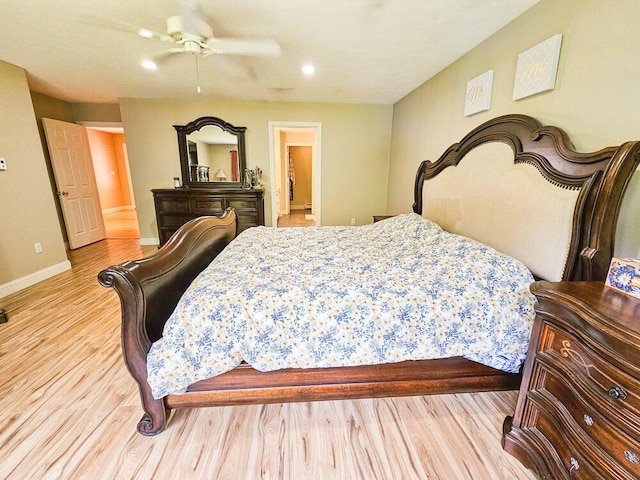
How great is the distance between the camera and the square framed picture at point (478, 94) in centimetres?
223

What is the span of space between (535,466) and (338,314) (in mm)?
1069

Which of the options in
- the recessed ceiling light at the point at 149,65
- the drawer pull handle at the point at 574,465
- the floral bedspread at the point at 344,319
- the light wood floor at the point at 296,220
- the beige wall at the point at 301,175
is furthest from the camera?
the beige wall at the point at 301,175

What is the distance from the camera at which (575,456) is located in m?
1.00

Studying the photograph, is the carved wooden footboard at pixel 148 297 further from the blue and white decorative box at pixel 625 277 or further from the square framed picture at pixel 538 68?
the square framed picture at pixel 538 68

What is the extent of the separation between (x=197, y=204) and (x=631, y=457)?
4712 mm

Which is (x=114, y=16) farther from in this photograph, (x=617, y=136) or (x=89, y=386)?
(x=617, y=136)

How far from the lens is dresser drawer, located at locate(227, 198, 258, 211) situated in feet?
14.2

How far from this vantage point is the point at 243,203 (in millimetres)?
4336

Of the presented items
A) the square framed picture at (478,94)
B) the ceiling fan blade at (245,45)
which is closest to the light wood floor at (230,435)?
the square framed picture at (478,94)

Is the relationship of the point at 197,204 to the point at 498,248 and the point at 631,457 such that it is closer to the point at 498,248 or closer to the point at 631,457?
the point at 498,248

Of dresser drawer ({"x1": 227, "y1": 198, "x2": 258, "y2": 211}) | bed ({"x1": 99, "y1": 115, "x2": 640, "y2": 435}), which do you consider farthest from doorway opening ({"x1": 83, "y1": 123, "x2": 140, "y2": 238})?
bed ({"x1": 99, "y1": 115, "x2": 640, "y2": 435})

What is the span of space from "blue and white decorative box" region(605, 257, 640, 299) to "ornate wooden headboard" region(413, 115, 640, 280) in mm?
195

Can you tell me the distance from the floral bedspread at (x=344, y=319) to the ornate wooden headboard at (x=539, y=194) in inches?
9.5

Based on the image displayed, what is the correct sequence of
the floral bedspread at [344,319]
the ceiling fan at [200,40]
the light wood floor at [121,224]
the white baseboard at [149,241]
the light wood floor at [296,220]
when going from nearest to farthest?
the floral bedspread at [344,319] < the ceiling fan at [200,40] < the white baseboard at [149,241] < the light wood floor at [121,224] < the light wood floor at [296,220]
